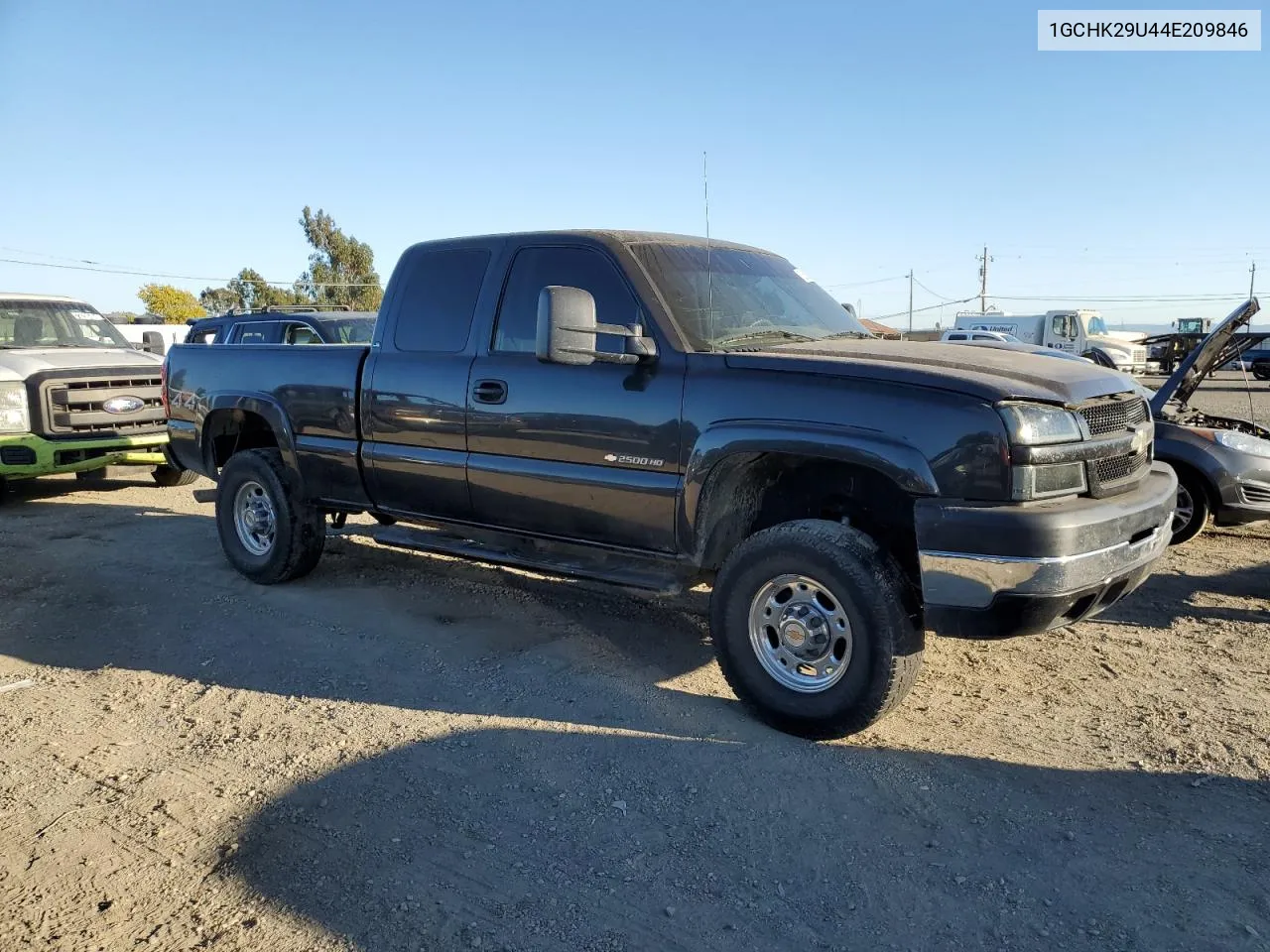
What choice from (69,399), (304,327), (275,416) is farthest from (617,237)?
(304,327)

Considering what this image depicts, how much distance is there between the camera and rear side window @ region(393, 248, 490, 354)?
201 inches

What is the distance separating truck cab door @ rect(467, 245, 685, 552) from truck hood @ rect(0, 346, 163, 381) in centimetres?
649

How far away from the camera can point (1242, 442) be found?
21.8ft

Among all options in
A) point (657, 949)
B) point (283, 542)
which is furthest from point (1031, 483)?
point (283, 542)

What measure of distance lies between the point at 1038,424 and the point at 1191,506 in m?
4.15

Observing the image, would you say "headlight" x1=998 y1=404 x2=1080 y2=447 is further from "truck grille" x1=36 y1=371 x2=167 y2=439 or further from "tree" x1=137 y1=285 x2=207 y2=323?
"tree" x1=137 y1=285 x2=207 y2=323

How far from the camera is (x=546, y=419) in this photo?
4566 mm

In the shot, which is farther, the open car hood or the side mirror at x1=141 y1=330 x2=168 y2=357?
the side mirror at x1=141 y1=330 x2=168 y2=357

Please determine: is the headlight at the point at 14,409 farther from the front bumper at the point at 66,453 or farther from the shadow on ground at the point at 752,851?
the shadow on ground at the point at 752,851

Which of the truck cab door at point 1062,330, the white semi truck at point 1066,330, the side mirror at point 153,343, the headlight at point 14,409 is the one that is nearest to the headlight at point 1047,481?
the headlight at point 14,409

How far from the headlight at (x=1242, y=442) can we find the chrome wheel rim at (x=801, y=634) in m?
4.40

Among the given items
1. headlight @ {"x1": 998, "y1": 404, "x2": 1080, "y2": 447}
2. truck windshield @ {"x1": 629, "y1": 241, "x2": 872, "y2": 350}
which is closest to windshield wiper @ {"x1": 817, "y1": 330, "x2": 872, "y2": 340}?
truck windshield @ {"x1": 629, "y1": 241, "x2": 872, "y2": 350}

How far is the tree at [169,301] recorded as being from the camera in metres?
61.3

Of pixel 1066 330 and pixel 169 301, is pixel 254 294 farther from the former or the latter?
pixel 1066 330
